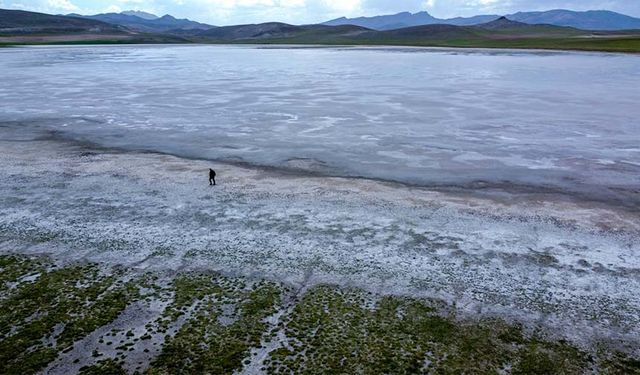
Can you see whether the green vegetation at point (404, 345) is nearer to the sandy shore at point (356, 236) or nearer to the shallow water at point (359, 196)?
the sandy shore at point (356, 236)

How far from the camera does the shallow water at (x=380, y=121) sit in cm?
3042

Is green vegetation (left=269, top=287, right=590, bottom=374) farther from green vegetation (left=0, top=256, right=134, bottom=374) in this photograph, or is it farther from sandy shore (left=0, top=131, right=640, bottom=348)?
green vegetation (left=0, top=256, right=134, bottom=374)

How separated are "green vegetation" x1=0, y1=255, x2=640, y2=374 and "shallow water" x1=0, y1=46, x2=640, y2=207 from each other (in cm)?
1332

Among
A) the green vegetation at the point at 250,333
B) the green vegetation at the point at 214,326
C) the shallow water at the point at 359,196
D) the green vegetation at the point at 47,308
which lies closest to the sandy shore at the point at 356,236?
the shallow water at the point at 359,196

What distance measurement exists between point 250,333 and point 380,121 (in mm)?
30797

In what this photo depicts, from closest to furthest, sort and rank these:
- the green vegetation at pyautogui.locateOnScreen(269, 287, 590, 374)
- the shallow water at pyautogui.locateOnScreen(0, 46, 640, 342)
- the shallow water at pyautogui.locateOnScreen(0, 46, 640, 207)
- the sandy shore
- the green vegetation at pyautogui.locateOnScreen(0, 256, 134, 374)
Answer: the green vegetation at pyautogui.locateOnScreen(269, 287, 590, 374) → the green vegetation at pyautogui.locateOnScreen(0, 256, 134, 374) → the sandy shore → the shallow water at pyautogui.locateOnScreen(0, 46, 640, 342) → the shallow water at pyautogui.locateOnScreen(0, 46, 640, 207)

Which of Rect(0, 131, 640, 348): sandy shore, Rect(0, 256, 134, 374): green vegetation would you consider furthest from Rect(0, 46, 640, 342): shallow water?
Rect(0, 256, 134, 374): green vegetation

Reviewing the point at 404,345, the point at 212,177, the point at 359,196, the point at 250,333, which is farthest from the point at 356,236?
the point at 212,177

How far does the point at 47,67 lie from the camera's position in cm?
9306

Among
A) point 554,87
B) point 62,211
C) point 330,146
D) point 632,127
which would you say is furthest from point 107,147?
point 554,87

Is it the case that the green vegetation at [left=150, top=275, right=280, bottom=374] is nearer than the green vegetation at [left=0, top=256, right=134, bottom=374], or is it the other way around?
the green vegetation at [left=150, top=275, right=280, bottom=374]

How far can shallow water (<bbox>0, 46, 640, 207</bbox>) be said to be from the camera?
30.4 meters

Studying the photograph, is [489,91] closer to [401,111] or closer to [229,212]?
[401,111]

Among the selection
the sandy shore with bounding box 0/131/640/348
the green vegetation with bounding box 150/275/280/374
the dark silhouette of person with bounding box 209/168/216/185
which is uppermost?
the dark silhouette of person with bounding box 209/168/216/185
